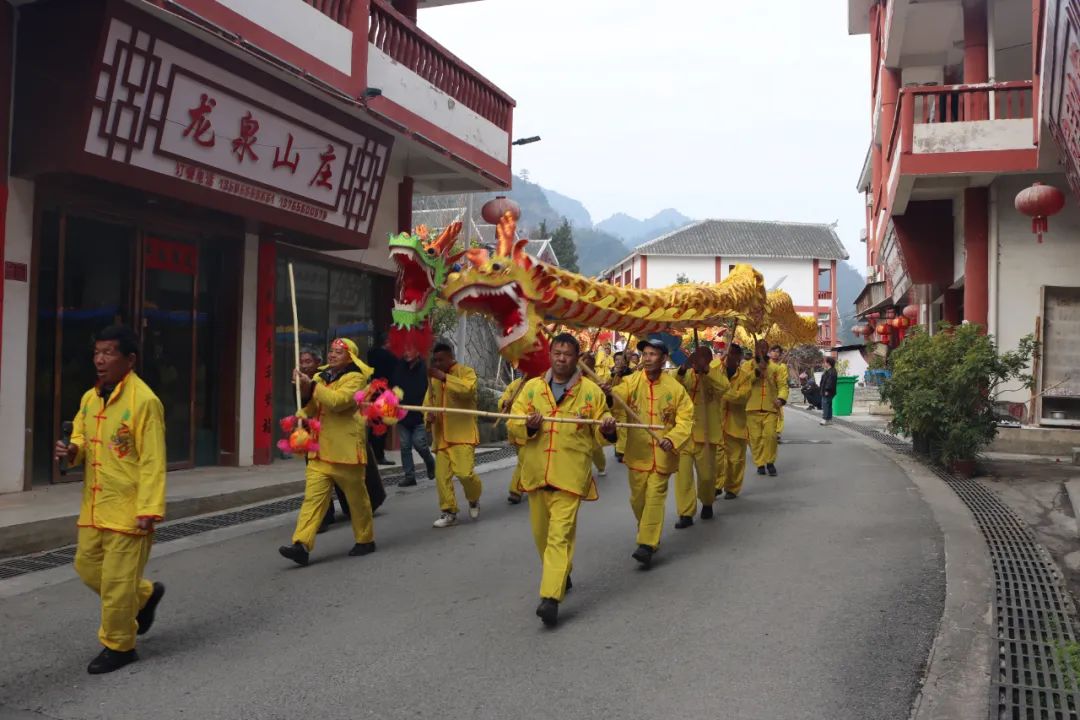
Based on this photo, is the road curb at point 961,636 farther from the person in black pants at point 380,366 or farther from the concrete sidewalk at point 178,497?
the person in black pants at point 380,366

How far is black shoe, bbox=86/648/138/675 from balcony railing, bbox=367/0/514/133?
7456 mm

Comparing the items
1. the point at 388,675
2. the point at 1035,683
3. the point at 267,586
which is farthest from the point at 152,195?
the point at 1035,683

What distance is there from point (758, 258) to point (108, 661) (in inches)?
2063

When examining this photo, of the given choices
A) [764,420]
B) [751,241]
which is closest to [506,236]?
[764,420]

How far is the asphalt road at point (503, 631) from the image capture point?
368 centimetres

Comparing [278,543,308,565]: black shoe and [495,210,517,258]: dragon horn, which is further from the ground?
[495,210,517,258]: dragon horn

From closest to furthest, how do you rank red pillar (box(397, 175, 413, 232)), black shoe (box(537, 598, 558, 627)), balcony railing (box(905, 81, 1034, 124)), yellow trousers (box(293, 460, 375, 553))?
1. black shoe (box(537, 598, 558, 627))
2. yellow trousers (box(293, 460, 375, 553))
3. balcony railing (box(905, 81, 1034, 124))
4. red pillar (box(397, 175, 413, 232))

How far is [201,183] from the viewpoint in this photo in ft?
28.0

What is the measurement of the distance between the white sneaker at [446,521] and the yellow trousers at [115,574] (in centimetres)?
349

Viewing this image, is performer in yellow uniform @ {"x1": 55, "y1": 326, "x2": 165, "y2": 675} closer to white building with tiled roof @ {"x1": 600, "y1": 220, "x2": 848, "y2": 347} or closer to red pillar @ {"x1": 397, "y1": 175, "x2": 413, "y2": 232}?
red pillar @ {"x1": 397, "y1": 175, "x2": 413, "y2": 232}

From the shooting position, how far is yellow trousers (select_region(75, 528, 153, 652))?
13.3ft

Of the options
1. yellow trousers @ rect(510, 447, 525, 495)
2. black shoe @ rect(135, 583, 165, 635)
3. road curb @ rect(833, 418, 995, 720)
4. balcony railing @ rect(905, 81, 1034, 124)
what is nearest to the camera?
road curb @ rect(833, 418, 995, 720)

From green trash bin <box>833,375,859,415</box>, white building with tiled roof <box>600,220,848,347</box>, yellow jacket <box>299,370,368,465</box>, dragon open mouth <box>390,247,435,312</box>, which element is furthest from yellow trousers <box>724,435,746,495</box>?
white building with tiled roof <box>600,220,848,347</box>

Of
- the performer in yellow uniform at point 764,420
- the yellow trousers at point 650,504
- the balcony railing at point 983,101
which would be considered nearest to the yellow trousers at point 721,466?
the performer in yellow uniform at point 764,420
